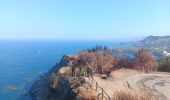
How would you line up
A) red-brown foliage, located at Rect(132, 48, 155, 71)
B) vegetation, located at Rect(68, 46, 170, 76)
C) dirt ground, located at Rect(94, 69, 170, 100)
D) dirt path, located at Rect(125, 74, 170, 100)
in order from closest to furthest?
1. dirt path, located at Rect(125, 74, 170, 100)
2. dirt ground, located at Rect(94, 69, 170, 100)
3. vegetation, located at Rect(68, 46, 170, 76)
4. red-brown foliage, located at Rect(132, 48, 155, 71)

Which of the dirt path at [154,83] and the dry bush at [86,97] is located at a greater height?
the dry bush at [86,97]

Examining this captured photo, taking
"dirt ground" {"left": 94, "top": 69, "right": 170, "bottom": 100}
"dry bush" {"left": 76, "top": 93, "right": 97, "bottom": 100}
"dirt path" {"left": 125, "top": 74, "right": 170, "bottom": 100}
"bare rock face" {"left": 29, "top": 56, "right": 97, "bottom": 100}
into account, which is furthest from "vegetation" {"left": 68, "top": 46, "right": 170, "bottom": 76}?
"dry bush" {"left": 76, "top": 93, "right": 97, "bottom": 100}

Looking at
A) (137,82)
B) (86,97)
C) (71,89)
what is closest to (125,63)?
(137,82)

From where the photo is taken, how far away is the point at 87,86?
38219 millimetres

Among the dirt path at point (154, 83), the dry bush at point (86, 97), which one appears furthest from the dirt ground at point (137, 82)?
the dry bush at point (86, 97)

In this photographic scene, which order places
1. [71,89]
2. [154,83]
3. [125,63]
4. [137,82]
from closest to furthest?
1. [71,89]
2. [154,83]
3. [137,82]
4. [125,63]

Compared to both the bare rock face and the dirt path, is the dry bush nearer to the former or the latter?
the bare rock face

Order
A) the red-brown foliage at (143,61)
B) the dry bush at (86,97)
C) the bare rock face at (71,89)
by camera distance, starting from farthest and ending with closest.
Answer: the red-brown foliage at (143,61) → the bare rock face at (71,89) → the dry bush at (86,97)

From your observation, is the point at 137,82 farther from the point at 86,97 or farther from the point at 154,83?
the point at 86,97

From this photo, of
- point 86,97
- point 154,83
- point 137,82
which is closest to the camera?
point 86,97

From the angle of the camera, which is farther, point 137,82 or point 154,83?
point 137,82

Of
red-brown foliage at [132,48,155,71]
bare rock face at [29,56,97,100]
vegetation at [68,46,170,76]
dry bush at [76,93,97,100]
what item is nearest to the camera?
dry bush at [76,93,97,100]

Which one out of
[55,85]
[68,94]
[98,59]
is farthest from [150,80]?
[98,59]

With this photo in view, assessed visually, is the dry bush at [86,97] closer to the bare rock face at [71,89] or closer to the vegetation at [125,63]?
the bare rock face at [71,89]
